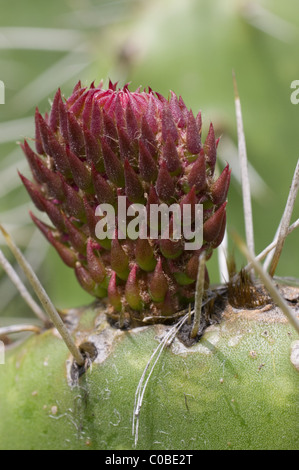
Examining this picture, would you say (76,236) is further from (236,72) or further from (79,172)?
(236,72)

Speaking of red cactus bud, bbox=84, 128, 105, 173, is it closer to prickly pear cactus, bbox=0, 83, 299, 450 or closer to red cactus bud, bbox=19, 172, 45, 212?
prickly pear cactus, bbox=0, 83, 299, 450

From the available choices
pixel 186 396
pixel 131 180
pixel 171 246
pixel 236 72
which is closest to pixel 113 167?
pixel 131 180

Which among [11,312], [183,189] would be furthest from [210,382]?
[11,312]

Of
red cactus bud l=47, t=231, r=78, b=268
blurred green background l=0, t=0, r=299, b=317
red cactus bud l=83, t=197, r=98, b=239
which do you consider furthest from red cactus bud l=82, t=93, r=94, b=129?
blurred green background l=0, t=0, r=299, b=317

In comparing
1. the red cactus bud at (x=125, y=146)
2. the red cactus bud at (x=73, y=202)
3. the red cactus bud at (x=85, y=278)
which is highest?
the red cactus bud at (x=125, y=146)

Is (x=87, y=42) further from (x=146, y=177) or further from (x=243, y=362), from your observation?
(x=243, y=362)

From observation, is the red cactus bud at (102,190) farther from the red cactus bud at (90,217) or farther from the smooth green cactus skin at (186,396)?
the smooth green cactus skin at (186,396)

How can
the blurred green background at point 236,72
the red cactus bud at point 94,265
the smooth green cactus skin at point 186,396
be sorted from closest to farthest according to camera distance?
1. the smooth green cactus skin at point 186,396
2. the red cactus bud at point 94,265
3. the blurred green background at point 236,72

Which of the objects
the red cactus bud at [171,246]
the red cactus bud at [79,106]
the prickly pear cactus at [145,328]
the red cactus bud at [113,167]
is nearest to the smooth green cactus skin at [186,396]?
the prickly pear cactus at [145,328]
